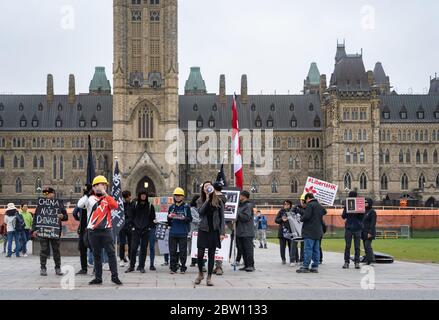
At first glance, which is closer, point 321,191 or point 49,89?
point 321,191

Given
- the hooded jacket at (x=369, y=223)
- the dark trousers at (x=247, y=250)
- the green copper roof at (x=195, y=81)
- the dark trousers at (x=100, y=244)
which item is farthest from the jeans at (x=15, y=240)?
the green copper roof at (x=195, y=81)

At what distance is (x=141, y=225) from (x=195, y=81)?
112 metres

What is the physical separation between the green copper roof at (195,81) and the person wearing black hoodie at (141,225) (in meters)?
110

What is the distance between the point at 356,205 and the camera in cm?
2373

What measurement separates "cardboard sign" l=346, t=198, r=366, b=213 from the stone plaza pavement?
5.08 feet

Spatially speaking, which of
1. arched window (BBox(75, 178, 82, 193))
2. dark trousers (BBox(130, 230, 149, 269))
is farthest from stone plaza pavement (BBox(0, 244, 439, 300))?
arched window (BBox(75, 178, 82, 193))

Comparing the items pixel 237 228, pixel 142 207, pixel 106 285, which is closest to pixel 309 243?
pixel 237 228

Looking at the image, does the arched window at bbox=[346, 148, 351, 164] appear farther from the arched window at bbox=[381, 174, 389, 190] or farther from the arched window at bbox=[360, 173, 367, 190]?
the arched window at bbox=[381, 174, 389, 190]

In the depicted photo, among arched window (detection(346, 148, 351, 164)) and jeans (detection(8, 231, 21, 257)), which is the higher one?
arched window (detection(346, 148, 351, 164))

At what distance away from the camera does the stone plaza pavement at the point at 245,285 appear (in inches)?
623

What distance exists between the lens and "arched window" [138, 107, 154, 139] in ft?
314

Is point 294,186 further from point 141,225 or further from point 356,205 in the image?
point 141,225

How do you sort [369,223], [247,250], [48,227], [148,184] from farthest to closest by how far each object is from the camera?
[148,184], [369,223], [247,250], [48,227]

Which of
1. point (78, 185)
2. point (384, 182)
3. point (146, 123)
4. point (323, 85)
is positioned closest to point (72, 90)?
point (78, 185)
